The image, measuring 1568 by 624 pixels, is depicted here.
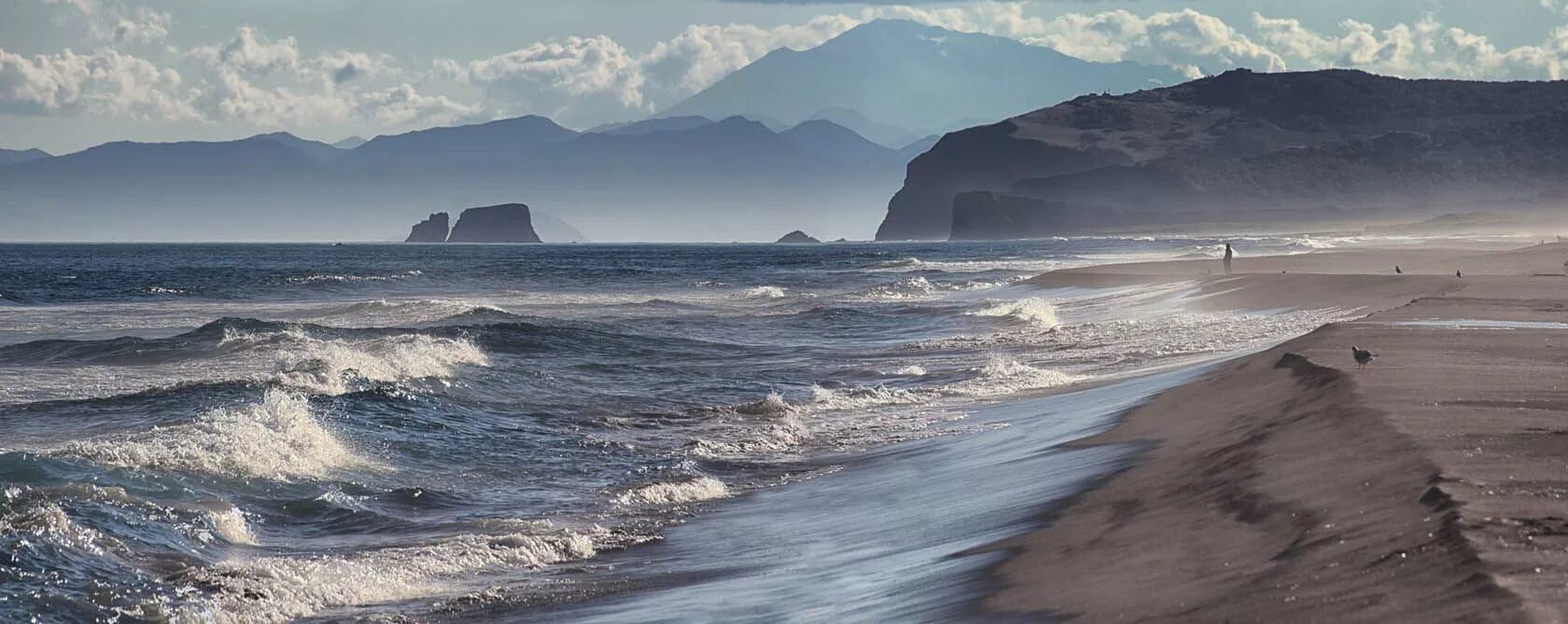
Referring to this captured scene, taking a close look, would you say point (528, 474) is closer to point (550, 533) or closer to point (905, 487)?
point (550, 533)

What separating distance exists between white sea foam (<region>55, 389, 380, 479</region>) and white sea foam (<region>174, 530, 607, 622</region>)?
397cm

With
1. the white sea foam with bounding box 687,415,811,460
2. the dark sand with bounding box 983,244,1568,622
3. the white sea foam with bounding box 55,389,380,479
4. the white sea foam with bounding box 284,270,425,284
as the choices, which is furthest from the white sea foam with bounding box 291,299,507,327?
the dark sand with bounding box 983,244,1568,622

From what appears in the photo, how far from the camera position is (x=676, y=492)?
1441cm

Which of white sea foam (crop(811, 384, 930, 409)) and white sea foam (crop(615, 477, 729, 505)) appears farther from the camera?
white sea foam (crop(811, 384, 930, 409))

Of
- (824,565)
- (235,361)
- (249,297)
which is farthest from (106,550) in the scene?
(249,297)

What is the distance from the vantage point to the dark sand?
5.84 m

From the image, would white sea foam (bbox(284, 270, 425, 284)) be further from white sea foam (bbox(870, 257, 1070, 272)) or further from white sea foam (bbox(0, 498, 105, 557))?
white sea foam (bbox(0, 498, 105, 557))

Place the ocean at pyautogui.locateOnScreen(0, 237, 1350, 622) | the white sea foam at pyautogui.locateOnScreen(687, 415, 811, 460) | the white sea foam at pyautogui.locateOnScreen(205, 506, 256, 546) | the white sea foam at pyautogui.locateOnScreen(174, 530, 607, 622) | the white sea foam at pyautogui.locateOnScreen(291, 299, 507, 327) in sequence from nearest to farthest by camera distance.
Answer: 1. the white sea foam at pyautogui.locateOnScreen(174, 530, 607, 622)
2. the ocean at pyautogui.locateOnScreen(0, 237, 1350, 622)
3. the white sea foam at pyautogui.locateOnScreen(205, 506, 256, 546)
4. the white sea foam at pyautogui.locateOnScreen(687, 415, 811, 460)
5. the white sea foam at pyautogui.locateOnScreen(291, 299, 507, 327)

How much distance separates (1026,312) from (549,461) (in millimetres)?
22362

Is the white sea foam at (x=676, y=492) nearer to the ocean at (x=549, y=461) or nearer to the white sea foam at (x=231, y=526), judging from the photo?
the ocean at (x=549, y=461)

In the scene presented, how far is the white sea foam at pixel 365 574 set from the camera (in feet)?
32.6

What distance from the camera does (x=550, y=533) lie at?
1236 cm

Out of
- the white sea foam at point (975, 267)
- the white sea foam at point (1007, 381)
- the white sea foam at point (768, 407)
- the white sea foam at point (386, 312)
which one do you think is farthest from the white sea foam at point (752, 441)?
the white sea foam at point (975, 267)

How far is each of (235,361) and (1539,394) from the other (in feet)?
79.9
